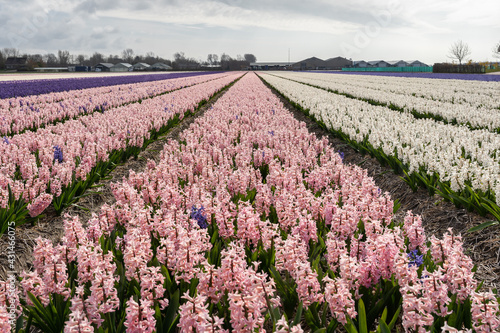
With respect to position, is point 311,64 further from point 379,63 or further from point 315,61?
point 379,63

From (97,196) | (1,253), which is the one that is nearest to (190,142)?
(97,196)

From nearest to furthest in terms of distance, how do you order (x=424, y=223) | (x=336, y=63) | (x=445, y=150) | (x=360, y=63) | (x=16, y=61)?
(x=424, y=223) → (x=445, y=150) → (x=16, y=61) → (x=336, y=63) → (x=360, y=63)

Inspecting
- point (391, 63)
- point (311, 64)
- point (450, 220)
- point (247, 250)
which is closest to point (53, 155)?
point (247, 250)

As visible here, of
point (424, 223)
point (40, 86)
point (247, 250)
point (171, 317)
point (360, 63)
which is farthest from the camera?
point (360, 63)

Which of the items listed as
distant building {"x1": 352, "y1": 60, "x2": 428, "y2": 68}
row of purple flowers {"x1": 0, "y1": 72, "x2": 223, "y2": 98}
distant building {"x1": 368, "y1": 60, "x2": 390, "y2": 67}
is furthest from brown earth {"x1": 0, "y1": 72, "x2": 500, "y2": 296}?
distant building {"x1": 368, "y1": 60, "x2": 390, "y2": 67}

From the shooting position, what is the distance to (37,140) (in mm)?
8797

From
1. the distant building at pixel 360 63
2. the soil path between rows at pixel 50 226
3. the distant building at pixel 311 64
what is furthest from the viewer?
the distant building at pixel 360 63

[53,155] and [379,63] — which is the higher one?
[379,63]

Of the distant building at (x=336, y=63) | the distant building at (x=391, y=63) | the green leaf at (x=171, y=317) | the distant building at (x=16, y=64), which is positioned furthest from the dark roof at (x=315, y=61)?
the green leaf at (x=171, y=317)

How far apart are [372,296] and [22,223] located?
4.95 metres

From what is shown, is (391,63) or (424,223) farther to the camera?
(391,63)

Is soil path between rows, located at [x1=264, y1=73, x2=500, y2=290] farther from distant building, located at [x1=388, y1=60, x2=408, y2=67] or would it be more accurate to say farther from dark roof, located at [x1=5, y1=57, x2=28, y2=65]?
distant building, located at [x1=388, y1=60, x2=408, y2=67]

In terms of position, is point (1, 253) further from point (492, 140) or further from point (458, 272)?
point (492, 140)

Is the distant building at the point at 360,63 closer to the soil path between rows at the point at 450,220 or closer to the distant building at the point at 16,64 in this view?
Result: the distant building at the point at 16,64
